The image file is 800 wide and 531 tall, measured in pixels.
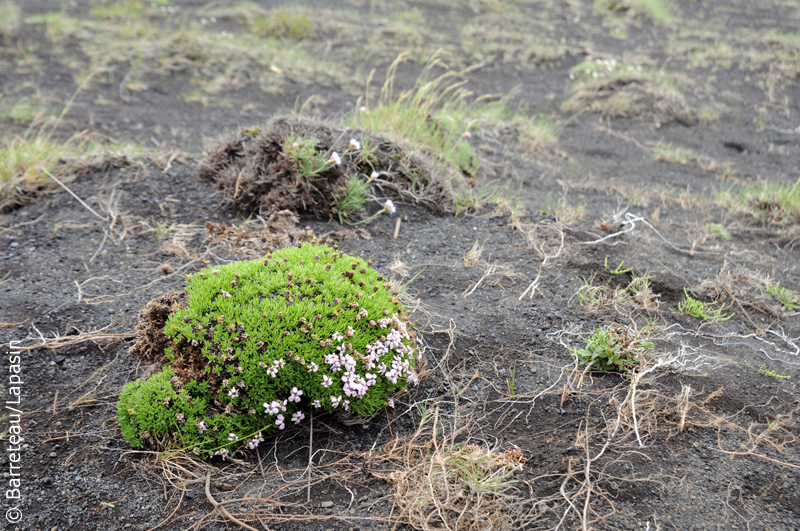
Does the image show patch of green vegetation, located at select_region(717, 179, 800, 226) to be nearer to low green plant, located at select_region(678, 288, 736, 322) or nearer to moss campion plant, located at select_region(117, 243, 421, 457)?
low green plant, located at select_region(678, 288, 736, 322)

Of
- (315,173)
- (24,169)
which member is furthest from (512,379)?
(24,169)

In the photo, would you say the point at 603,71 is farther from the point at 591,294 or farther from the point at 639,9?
the point at 591,294

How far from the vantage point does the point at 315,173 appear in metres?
3.60

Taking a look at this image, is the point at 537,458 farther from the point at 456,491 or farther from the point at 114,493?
the point at 114,493

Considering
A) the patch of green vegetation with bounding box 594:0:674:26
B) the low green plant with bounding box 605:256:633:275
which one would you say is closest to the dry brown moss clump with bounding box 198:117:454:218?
the low green plant with bounding box 605:256:633:275

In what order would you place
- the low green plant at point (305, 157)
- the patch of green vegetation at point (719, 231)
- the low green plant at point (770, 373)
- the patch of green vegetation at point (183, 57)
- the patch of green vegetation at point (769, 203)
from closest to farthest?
1. the low green plant at point (770, 373)
2. the low green plant at point (305, 157)
3. the patch of green vegetation at point (719, 231)
4. the patch of green vegetation at point (769, 203)
5. the patch of green vegetation at point (183, 57)

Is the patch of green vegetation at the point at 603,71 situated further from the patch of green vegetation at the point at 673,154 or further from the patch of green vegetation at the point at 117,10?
the patch of green vegetation at the point at 117,10

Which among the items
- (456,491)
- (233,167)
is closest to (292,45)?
(233,167)

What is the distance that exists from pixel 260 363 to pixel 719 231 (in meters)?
3.94

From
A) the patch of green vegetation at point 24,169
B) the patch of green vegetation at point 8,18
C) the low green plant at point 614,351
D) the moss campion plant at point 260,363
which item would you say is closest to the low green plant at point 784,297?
the low green plant at point 614,351

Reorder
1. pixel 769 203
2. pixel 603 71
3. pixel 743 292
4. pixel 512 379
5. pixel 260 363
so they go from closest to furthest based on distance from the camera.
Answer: pixel 260 363
pixel 512 379
pixel 743 292
pixel 769 203
pixel 603 71

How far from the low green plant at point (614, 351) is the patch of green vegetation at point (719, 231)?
90.3 inches

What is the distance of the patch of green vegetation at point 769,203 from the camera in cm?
451

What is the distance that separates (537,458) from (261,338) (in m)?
1.21
